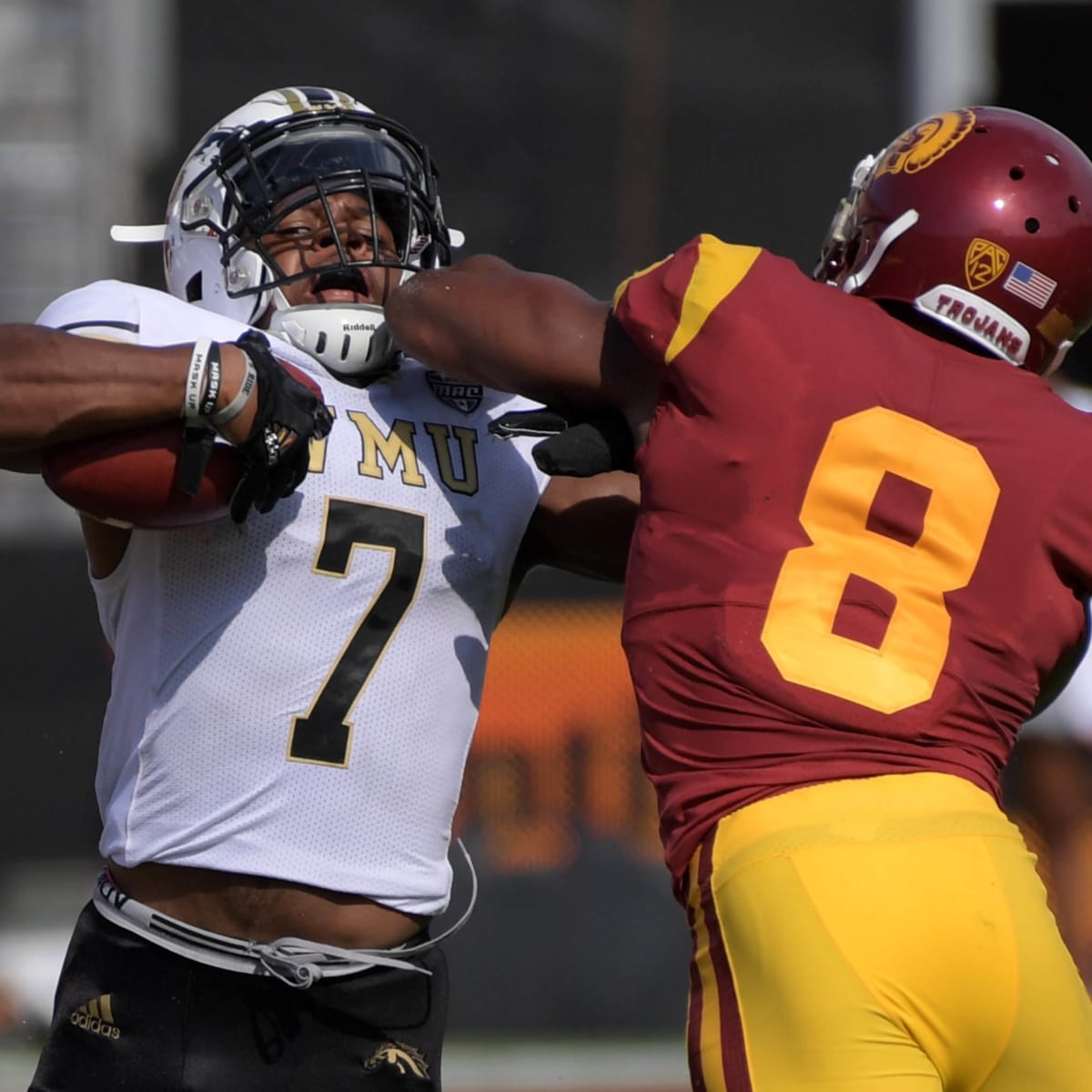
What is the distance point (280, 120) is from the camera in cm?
290

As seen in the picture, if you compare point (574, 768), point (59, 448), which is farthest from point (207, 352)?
point (574, 768)

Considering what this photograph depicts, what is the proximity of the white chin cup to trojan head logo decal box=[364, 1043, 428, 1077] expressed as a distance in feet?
3.33

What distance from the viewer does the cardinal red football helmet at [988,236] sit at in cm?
248

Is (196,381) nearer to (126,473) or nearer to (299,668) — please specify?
(126,473)

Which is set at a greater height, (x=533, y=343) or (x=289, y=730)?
(x=533, y=343)

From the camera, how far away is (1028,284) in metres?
2.49

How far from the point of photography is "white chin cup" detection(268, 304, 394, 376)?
8.94 feet

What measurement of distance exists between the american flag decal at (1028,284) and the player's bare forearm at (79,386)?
106 cm

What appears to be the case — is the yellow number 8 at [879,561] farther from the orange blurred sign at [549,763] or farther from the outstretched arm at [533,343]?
the orange blurred sign at [549,763]

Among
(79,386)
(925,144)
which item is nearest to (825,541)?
(925,144)

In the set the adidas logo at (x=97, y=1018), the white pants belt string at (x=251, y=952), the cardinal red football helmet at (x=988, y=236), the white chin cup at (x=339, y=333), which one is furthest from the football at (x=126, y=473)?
the cardinal red football helmet at (x=988, y=236)

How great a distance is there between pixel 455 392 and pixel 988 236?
86cm

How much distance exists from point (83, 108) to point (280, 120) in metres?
3.24

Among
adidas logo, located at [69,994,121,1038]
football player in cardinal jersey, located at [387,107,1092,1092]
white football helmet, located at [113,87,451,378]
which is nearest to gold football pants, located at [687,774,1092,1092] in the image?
football player in cardinal jersey, located at [387,107,1092,1092]
